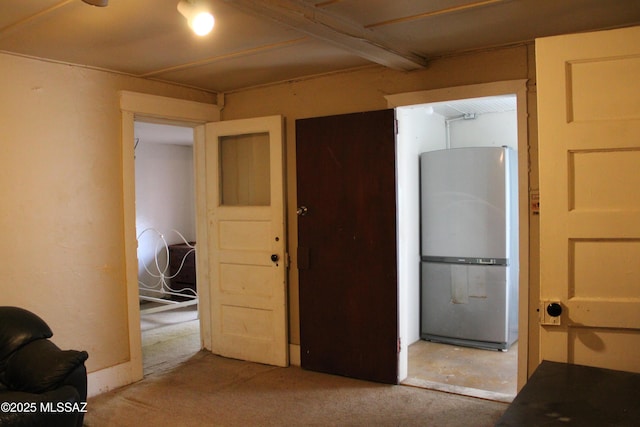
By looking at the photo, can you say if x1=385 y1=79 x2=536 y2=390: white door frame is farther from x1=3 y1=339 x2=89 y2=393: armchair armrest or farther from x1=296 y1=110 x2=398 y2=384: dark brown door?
x1=3 y1=339 x2=89 y2=393: armchair armrest

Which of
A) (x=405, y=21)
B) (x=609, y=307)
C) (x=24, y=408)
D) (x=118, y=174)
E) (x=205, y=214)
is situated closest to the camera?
(x=609, y=307)

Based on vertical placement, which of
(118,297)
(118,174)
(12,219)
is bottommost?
(118,297)

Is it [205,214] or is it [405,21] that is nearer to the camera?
[405,21]

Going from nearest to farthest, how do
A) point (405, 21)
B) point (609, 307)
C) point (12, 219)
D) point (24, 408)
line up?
point (609, 307), point (24, 408), point (405, 21), point (12, 219)

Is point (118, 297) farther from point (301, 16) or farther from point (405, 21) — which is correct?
point (405, 21)

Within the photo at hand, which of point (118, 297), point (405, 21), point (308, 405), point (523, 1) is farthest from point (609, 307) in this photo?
point (118, 297)

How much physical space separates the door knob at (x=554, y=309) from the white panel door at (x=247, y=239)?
2257 mm

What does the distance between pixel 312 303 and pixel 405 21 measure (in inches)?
84.9

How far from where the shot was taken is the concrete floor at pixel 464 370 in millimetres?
3518

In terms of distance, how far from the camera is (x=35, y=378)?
8.06 ft

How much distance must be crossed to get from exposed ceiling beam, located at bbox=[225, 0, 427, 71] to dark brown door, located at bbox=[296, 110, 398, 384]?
447 millimetres

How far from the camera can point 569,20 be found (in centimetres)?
269

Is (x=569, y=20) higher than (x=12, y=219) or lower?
higher

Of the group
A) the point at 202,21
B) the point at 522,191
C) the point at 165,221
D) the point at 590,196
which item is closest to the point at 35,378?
the point at 202,21
